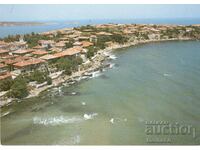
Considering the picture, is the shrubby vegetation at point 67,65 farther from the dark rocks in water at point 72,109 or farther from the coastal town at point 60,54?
the dark rocks in water at point 72,109

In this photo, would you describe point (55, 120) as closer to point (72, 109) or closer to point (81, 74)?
point (72, 109)

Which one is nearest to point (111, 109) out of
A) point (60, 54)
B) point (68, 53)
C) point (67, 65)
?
point (67, 65)

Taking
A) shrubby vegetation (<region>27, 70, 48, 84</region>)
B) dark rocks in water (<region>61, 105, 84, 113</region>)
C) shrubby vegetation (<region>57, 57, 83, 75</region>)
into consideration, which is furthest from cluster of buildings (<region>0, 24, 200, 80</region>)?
dark rocks in water (<region>61, 105, 84, 113</region>)

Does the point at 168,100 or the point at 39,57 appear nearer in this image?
the point at 168,100

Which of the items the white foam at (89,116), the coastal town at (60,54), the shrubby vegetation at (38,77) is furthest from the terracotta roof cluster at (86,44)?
the white foam at (89,116)

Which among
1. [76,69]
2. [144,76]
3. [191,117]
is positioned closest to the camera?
[191,117]

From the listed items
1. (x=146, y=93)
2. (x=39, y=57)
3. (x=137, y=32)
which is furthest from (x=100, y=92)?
(x=137, y=32)

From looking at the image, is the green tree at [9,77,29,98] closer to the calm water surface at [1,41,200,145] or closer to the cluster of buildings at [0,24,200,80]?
the calm water surface at [1,41,200,145]

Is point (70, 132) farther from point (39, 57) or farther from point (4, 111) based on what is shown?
point (39, 57)
